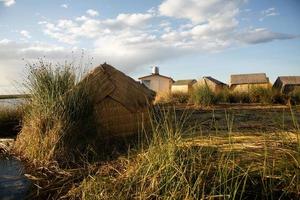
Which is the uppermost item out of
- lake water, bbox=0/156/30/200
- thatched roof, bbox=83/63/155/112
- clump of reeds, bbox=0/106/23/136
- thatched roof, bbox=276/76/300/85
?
thatched roof, bbox=276/76/300/85

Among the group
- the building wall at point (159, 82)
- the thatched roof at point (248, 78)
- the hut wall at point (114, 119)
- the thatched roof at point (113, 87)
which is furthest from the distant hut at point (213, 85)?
the hut wall at point (114, 119)

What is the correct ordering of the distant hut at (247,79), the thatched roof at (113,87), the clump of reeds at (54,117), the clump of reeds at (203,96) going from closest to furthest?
the clump of reeds at (54,117)
the thatched roof at (113,87)
the clump of reeds at (203,96)
the distant hut at (247,79)

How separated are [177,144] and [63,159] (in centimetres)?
179

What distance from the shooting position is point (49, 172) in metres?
4.46

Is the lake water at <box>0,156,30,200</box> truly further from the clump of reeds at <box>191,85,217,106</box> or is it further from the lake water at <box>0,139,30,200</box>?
the clump of reeds at <box>191,85,217,106</box>

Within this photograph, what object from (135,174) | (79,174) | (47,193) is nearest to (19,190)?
(47,193)

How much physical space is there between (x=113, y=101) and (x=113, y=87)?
24 centimetres

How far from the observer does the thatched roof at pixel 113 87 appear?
6160 millimetres

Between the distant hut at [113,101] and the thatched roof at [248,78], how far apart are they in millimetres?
22714

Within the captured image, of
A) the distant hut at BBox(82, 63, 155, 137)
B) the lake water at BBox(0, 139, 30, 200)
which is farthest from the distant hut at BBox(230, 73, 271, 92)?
the lake water at BBox(0, 139, 30, 200)

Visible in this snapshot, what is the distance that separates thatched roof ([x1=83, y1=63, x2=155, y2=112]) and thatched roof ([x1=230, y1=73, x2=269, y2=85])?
889 inches

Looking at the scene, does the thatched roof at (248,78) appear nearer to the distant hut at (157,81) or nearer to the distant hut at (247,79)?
the distant hut at (247,79)

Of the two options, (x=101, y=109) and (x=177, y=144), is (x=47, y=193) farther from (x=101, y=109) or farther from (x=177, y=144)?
(x=101, y=109)

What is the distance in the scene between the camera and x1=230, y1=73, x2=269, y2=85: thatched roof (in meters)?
28.4
